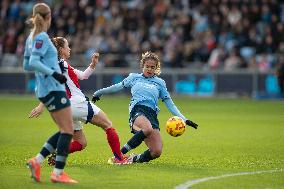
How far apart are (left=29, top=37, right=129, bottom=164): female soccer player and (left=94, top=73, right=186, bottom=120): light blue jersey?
0.53 m

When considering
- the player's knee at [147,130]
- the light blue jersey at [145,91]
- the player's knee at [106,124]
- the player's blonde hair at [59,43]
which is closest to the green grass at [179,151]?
the player's knee at [147,130]

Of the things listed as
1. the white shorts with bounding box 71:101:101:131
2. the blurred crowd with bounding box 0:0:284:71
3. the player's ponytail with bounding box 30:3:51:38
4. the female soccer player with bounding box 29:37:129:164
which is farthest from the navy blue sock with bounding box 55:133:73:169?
the blurred crowd with bounding box 0:0:284:71

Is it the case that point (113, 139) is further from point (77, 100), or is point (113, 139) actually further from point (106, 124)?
point (77, 100)

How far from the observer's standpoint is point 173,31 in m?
30.8

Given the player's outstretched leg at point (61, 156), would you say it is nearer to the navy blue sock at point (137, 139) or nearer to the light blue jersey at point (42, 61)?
the light blue jersey at point (42, 61)

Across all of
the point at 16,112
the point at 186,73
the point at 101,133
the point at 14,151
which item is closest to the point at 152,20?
the point at 186,73

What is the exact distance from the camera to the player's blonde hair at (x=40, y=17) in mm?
9438

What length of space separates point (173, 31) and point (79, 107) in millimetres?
19918

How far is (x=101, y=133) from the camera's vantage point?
17.8m

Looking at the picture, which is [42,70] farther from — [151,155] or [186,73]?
[186,73]

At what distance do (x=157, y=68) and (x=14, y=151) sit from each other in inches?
130

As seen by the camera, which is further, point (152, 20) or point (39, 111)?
point (152, 20)

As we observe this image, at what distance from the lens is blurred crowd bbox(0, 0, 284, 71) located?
1161 inches

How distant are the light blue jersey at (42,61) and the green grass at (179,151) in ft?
3.88
